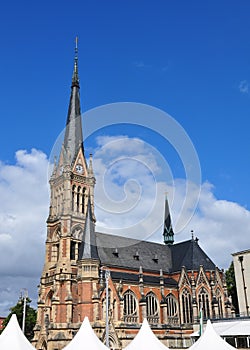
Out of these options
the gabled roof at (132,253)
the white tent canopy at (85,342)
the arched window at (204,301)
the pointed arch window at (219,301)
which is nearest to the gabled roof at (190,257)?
the gabled roof at (132,253)

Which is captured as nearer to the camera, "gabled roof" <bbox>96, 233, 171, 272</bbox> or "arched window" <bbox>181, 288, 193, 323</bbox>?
"gabled roof" <bbox>96, 233, 171, 272</bbox>

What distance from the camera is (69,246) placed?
6625 cm

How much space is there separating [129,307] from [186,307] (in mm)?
12990

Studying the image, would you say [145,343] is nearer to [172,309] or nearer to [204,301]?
[172,309]

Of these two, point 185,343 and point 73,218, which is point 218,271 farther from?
point 73,218

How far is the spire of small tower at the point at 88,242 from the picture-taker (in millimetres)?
63347

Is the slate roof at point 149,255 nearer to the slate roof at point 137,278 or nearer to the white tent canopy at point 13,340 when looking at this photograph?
the slate roof at point 137,278

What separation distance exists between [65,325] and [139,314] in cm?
1276

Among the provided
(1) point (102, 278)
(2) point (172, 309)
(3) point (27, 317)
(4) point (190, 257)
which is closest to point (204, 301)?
(2) point (172, 309)

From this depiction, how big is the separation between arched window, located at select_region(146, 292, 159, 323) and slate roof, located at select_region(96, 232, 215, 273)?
5.82m

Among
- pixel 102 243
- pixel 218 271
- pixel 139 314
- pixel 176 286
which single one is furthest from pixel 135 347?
pixel 218 271

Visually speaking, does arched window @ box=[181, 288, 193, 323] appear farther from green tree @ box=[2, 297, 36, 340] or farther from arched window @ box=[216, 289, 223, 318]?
green tree @ box=[2, 297, 36, 340]

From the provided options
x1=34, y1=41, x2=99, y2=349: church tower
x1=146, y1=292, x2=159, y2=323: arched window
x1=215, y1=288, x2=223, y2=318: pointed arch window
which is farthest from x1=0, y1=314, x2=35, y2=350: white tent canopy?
x1=215, y1=288, x2=223, y2=318: pointed arch window

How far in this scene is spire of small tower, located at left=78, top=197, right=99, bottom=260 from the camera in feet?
208
